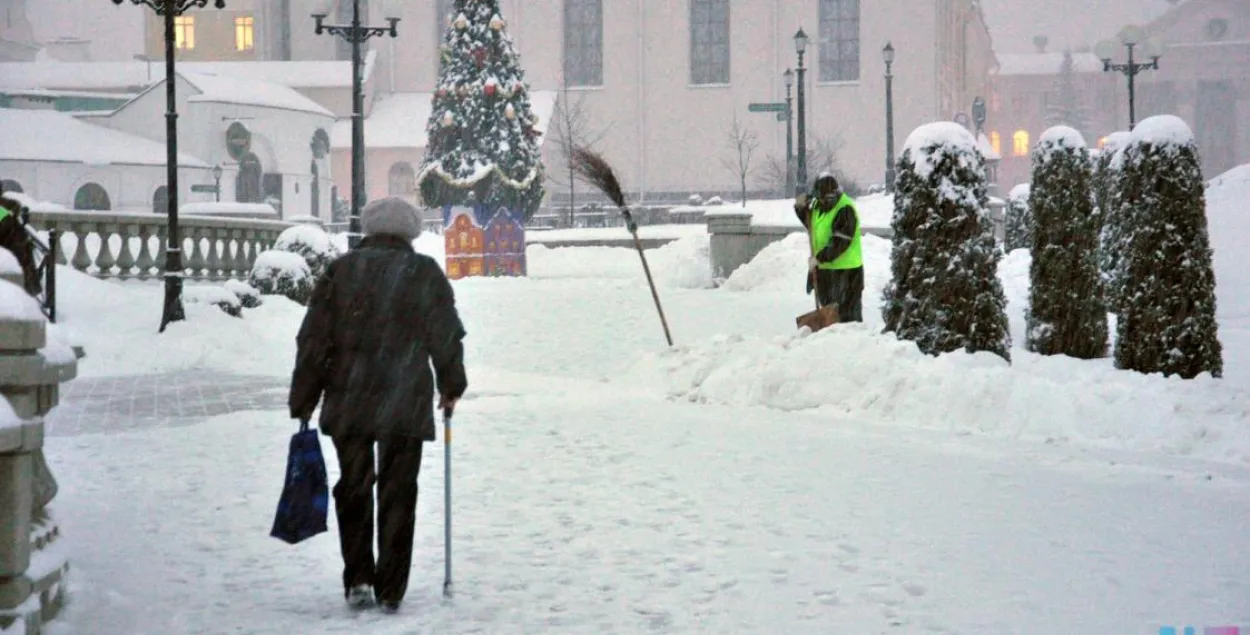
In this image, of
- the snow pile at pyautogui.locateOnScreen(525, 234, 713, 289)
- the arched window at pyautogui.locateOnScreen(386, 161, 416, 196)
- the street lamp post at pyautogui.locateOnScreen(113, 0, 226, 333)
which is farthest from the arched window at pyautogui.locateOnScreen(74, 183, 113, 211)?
the street lamp post at pyautogui.locateOnScreen(113, 0, 226, 333)

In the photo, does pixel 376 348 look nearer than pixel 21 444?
No

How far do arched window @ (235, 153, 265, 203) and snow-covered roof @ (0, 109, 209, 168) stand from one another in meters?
2.59

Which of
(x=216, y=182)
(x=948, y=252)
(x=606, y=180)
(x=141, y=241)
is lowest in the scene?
(x=948, y=252)

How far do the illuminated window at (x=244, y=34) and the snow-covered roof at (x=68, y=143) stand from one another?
18.2m

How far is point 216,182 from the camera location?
5434 cm

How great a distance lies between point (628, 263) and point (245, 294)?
15.8 m

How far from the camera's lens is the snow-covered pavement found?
6.01m

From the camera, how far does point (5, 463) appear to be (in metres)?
4.87

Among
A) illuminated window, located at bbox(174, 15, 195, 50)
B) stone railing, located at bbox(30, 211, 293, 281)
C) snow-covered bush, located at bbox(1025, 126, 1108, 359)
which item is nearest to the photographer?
snow-covered bush, located at bbox(1025, 126, 1108, 359)

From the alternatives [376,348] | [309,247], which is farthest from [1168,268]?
[309,247]

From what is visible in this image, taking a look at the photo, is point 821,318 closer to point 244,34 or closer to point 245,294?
point 245,294

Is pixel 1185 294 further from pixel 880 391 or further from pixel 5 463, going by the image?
pixel 5 463

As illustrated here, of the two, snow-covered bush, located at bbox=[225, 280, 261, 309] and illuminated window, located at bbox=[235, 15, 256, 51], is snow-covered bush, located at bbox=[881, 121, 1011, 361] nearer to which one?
snow-covered bush, located at bbox=[225, 280, 261, 309]

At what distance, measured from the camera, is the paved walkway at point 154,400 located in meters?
12.1
